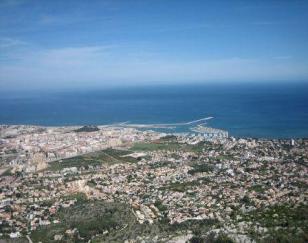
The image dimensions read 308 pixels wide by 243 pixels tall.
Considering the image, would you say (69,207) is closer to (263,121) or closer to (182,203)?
(182,203)

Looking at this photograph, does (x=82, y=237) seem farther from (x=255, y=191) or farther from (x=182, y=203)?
(x=255, y=191)

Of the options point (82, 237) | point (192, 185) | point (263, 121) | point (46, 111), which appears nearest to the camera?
point (82, 237)

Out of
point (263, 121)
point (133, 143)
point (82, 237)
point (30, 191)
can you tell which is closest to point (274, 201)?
point (82, 237)

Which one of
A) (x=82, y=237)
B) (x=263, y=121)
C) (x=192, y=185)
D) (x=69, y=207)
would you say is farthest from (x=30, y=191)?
(x=263, y=121)

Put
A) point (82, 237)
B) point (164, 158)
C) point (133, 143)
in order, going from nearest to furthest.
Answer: point (82, 237) < point (164, 158) < point (133, 143)

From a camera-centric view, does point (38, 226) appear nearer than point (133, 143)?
Yes

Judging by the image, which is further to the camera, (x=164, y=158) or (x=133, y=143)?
(x=133, y=143)
